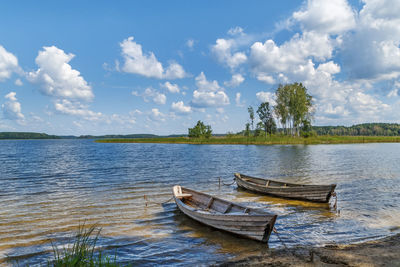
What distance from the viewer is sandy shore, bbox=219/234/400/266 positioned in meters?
7.37

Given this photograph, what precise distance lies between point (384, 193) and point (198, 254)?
584 inches

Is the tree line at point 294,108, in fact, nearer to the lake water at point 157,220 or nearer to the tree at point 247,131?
the tree at point 247,131

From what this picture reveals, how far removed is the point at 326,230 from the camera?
36.1 ft

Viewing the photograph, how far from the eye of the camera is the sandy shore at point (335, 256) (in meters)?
7.37

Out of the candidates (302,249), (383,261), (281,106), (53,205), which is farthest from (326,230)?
(281,106)

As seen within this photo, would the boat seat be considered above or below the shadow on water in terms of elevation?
above

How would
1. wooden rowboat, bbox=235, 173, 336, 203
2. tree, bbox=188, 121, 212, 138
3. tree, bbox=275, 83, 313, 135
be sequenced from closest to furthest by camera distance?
wooden rowboat, bbox=235, 173, 336, 203 → tree, bbox=275, 83, 313, 135 → tree, bbox=188, 121, 212, 138

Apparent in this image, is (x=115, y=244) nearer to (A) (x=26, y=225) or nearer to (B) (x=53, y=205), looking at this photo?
(A) (x=26, y=225)

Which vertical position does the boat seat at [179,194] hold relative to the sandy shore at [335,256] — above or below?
above

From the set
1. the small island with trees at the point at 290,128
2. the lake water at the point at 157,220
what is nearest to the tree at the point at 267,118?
the small island with trees at the point at 290,128

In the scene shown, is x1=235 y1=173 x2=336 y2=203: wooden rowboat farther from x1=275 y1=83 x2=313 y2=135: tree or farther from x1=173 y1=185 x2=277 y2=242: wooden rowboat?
x1=275 y1=83 x2=313 y2=135: tree

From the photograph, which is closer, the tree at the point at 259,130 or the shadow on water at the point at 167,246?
the shadow on water at the point at 167,246

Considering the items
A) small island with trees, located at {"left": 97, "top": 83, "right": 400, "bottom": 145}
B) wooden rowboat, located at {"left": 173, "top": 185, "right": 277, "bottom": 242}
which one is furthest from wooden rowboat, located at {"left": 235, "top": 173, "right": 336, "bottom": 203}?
small island with trees, located at {"left": 97, "top": 83, "right": 400, "bottom": 145}

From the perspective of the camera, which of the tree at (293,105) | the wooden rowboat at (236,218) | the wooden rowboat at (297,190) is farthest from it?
the tree at (293,105)
